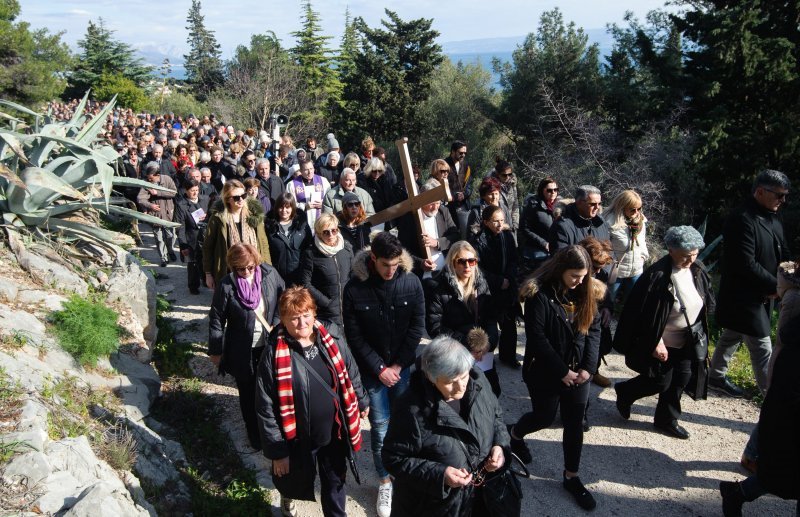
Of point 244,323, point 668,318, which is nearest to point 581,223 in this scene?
point 668,318

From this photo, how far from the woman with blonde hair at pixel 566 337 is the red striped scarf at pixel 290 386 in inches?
50.1

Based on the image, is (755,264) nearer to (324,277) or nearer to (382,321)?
(382,321)

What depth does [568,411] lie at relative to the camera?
4.00 metres

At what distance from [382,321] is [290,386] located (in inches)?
36.9

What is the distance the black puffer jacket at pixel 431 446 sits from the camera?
9.13 feet

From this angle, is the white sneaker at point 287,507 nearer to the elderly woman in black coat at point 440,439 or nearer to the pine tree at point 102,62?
the elderly woman in black coat at point 440,439

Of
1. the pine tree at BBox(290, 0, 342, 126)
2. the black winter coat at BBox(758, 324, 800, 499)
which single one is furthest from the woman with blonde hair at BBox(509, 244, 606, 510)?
the pine tree at BBox(290, 0, 342, 126)

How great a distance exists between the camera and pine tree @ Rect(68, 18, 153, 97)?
1547 inches

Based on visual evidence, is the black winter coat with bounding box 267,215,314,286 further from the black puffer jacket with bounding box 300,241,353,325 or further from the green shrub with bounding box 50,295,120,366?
the green shrub with bounding box 50,295,120,366

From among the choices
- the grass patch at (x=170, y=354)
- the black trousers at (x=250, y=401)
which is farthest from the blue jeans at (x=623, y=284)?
the grass patch at (x=170, y=354)

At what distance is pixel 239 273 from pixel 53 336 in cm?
167

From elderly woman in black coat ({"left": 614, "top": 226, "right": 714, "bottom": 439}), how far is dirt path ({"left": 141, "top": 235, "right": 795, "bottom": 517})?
32 centimetres

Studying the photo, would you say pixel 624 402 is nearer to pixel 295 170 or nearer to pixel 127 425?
pixel 127 425

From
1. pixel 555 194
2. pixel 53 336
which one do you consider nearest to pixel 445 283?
pixel 555 194
